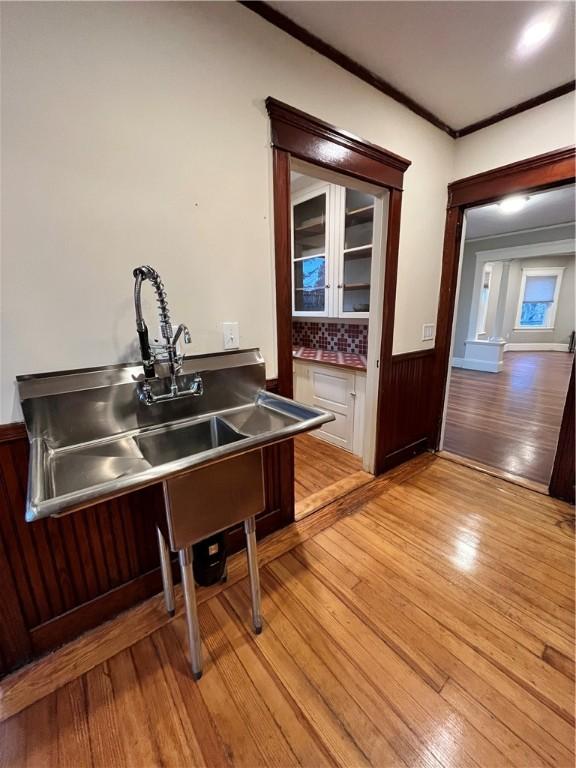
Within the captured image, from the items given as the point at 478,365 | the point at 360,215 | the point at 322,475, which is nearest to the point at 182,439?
the point at 322,475

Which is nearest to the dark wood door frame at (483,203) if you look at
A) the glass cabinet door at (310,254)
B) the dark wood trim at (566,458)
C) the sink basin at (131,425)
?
the dark wood trim at (566,458)

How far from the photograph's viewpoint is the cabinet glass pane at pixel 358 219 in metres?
2.59

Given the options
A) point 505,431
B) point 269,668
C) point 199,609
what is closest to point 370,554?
point 269,668

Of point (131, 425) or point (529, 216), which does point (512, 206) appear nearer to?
point (529, 216)

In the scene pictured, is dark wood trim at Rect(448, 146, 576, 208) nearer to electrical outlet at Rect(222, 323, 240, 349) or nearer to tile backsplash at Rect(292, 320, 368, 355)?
tile backsplash at Rect(292, 320, 368, 355)

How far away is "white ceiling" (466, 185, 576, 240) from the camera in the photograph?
3.84 meters

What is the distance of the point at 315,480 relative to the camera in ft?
7.65

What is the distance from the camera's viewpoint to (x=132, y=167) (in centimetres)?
111

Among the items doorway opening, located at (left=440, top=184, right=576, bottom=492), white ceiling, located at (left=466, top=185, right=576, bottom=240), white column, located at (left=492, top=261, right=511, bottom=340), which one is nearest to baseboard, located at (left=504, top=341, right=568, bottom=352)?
doorway opening, located at (left=440, top=184, right=576, bottom=492)

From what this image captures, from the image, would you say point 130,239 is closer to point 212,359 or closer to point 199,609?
point 212,359

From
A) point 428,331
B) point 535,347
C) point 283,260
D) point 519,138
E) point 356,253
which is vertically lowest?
point 535,347

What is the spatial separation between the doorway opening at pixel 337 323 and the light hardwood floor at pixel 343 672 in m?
0.65

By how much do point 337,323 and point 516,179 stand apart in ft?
5.48

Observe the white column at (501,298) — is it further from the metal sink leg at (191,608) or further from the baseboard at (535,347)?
the metal sink leg at (191,608)
